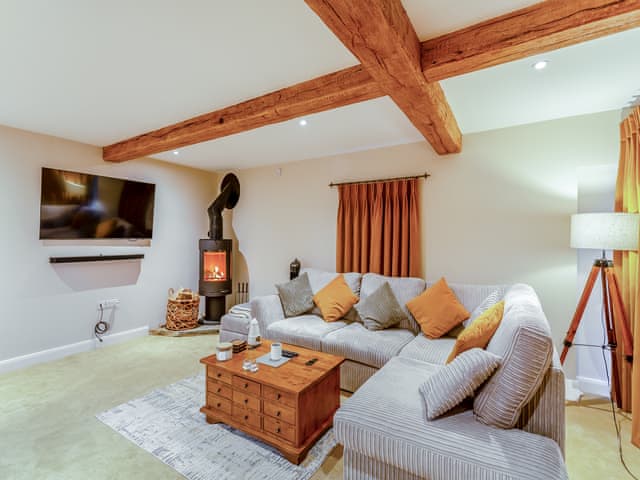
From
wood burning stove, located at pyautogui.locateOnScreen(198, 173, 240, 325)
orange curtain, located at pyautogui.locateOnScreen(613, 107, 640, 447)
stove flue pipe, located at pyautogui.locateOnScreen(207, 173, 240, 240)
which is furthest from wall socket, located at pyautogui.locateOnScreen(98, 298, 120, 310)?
orange curtain, located at pyautogui.locateOnScreen(613, 107, 640, 447)

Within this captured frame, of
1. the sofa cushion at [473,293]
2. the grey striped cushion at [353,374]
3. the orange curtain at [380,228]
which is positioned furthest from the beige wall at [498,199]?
the grey striped cushion at [353,374]

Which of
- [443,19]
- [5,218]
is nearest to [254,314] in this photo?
[5,218]

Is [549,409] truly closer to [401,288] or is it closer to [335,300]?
[401,288]

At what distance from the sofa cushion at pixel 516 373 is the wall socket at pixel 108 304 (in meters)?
4.14

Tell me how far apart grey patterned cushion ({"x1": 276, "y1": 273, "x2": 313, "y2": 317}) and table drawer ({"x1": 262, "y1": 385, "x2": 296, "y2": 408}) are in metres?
1.49

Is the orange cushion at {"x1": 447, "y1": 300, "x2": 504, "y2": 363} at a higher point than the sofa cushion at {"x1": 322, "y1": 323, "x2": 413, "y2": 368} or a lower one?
higher

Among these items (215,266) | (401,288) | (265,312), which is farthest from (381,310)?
(215,266)

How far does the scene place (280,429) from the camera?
1.89 m

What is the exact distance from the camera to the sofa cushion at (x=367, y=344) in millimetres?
2512

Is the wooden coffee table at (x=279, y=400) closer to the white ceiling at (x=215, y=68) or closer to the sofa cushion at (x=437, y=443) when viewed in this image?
the sofa cushion at (x=437, y=443)

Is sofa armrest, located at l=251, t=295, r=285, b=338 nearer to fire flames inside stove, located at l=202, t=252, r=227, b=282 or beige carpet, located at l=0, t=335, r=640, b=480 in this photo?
beige carpet, located at l=0, t=335, r=640, b=480

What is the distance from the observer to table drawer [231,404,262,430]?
1.97 metres

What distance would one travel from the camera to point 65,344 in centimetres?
349

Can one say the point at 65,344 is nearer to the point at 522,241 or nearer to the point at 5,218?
the point at 5,218
